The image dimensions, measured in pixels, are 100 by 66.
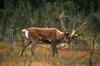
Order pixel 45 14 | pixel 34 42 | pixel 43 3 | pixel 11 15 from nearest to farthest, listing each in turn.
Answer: pixel 34 42 → pixel 11 15 → pixel 45 14 → pixel 43 3

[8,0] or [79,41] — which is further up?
[8,0]

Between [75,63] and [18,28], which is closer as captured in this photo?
[75,63]

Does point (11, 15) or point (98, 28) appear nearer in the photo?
point (98, 28)

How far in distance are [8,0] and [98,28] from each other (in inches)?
620

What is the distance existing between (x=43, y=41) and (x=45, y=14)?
6.47 m

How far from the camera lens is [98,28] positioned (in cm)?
302

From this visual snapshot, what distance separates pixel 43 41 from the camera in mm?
13352

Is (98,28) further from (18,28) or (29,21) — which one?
(29,21)

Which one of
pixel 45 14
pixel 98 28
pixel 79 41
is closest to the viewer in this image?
pixel 98 28

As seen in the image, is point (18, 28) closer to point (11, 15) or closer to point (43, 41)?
point (11, 15)

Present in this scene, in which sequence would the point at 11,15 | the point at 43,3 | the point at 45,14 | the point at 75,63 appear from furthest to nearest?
the point at 43,3, the point at 45,14, the point at 11,15, the point at 75,63

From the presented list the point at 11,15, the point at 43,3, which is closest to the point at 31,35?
the point at 11,15

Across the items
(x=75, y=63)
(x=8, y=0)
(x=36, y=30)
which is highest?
(x=8, y=0)

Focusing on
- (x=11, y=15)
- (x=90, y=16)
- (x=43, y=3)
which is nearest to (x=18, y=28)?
(x=11, y=15)
